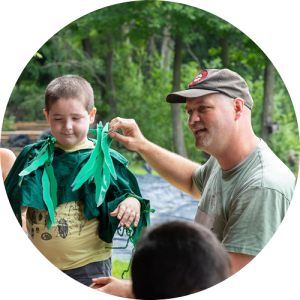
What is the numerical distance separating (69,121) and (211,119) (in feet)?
1.58

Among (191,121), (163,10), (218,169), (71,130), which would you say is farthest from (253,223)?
(163,10)

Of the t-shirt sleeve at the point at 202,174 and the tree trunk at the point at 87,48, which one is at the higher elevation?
the tree trunk at the point at 87,48

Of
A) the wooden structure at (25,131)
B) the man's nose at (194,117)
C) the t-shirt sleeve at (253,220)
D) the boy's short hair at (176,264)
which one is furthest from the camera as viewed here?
the wooden structure at (25,131)

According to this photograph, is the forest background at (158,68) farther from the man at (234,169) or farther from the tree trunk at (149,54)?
A: the man at (234,169)

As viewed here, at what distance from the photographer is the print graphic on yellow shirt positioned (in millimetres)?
1252

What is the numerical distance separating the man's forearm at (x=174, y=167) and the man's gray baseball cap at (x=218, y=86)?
0.98ft

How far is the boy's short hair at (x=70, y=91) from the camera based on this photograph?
4.00 feet

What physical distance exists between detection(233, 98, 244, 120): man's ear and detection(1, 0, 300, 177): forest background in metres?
0.17

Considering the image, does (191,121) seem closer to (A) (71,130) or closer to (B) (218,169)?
(B) (218,169)

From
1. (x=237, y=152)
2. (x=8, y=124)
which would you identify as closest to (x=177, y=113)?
(x=237, y=152)

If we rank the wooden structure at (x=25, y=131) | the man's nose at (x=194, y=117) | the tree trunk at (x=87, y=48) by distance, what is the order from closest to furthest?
1. the man's nose at (x=194, y=117)
2. the wooden structure at (x=25, y=131)
3. the tree trunk at (x=87, y=48)

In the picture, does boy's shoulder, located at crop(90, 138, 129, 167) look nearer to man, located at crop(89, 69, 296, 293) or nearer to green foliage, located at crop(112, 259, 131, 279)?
man, located at crop(89, 69, 296, 293)

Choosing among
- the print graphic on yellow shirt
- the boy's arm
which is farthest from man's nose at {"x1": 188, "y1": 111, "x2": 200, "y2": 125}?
the boy's arm

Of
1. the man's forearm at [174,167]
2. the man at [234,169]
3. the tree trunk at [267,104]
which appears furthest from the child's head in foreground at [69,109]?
the tree trunk at [267,104]
